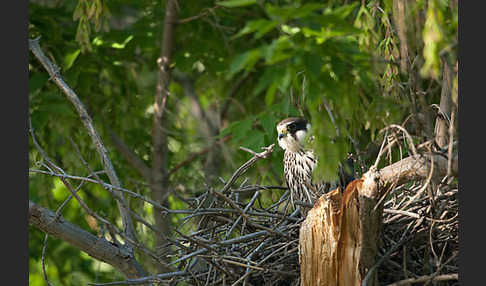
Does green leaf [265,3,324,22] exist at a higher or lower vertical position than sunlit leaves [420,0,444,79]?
higher

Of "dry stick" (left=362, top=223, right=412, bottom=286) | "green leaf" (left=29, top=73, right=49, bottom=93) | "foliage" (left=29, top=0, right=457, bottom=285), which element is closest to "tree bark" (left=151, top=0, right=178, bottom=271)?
"foliage" (left=29, top=0, right=457, bottom=285)

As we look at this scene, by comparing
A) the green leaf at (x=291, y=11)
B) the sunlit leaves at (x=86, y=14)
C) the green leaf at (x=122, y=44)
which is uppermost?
the green leaf at (x=291, y=11)

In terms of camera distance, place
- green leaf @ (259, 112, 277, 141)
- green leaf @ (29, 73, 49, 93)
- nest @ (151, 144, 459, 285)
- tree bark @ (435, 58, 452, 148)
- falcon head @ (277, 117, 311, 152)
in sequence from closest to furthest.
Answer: nest @ (151, 144, 459, 285) < tree bark @ (435, 58, 452, 148) < falcon head @ (277, 117, 311, 152) < green leaf @ (259, 112, 277, 141) < green leaf @ (29, 73, 49, 93)

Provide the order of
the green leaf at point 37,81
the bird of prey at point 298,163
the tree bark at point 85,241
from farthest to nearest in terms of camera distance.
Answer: the green leaf at point 37,81
the bird of prey at point 298,163
the tree bark at point 85,241

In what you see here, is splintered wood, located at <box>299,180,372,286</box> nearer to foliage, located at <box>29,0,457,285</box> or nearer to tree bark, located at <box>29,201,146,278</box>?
foliage, located at <box>29,0,457,285</box>

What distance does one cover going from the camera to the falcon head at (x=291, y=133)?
4.15 metres

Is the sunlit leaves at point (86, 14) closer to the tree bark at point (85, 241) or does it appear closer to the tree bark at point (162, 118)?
the tree bark at point (85, 241)

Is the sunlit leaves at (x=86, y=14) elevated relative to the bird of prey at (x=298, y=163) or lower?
elevated

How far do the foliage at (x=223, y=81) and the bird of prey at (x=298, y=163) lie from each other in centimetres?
17

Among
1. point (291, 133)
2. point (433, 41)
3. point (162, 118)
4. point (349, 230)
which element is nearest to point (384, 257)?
point (349, 230)

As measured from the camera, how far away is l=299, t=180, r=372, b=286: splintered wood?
2.90 m

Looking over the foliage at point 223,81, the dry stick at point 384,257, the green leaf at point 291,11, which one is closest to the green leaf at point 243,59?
the foliage at point 223,81

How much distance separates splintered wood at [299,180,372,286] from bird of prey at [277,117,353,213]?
934 mm

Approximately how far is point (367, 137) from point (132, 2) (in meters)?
2.18
